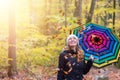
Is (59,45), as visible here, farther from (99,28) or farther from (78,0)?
(99,28)

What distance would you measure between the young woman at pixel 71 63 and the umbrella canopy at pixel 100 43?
1441 millimetres

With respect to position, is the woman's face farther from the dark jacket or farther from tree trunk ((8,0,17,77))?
tree trunk ((8,0,17,77))

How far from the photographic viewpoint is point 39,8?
33.9m

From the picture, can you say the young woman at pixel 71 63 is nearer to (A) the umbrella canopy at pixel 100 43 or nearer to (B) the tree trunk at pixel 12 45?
(A) the umbrella canopy at pixel 100 43

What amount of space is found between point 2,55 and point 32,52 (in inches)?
46.4

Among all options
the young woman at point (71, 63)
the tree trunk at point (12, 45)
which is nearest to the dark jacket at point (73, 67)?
the young woman at point (71, 63)

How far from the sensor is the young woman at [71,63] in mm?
5414

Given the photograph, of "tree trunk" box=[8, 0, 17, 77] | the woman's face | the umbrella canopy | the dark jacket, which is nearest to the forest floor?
"tree trunk" box=[8, 0, 17, 77]

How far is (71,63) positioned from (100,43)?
5.70 ft

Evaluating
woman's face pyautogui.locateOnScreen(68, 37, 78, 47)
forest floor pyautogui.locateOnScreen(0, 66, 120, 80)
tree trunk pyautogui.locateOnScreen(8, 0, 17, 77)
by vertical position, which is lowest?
forest floor pyautogui.locateOnScreen(0, 66, 120, 80)

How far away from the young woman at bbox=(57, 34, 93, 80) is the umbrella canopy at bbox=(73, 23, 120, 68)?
1441 millimetres

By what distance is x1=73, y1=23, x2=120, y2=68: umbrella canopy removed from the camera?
6969 millimetres

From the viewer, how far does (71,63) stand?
5.46 m

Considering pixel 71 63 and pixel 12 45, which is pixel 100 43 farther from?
pixel 12 45
